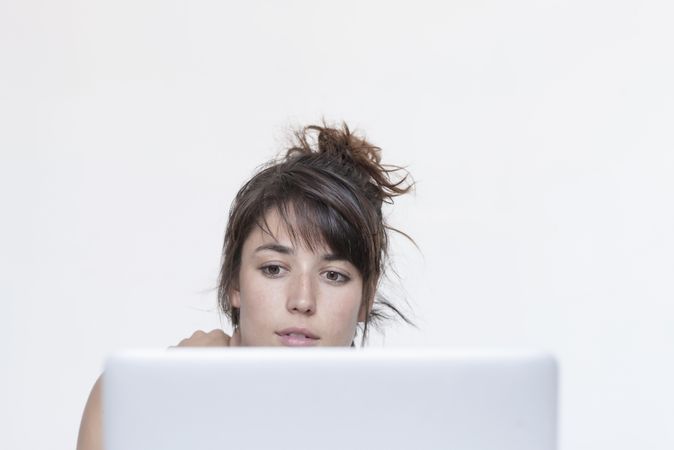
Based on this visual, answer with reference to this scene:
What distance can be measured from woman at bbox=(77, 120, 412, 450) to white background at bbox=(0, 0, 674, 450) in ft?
3.19

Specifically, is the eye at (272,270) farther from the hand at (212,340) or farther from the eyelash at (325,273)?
the hand at (212,340)

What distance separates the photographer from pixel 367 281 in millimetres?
1925

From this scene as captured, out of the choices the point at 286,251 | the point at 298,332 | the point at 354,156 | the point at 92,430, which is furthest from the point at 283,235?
the point at 92,430

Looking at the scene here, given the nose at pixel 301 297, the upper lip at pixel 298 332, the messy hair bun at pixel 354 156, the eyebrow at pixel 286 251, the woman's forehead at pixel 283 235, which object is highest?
the messy hair bun at pixel 354 156

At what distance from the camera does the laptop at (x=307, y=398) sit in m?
0.77

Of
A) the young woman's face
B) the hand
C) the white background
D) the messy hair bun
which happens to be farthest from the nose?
the white background

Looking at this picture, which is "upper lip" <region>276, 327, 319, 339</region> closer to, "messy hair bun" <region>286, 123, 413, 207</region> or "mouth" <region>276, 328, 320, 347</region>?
"mouth" <region>276, 328, 320, 347</region>

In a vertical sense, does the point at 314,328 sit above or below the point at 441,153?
below

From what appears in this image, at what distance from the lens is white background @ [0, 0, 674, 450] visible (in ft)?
10.0

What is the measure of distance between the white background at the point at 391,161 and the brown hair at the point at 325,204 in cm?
89

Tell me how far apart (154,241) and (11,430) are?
666 millimetres

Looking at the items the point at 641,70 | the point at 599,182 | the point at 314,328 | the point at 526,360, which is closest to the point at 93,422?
the point at 314,328

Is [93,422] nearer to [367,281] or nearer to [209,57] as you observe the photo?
[367,281]

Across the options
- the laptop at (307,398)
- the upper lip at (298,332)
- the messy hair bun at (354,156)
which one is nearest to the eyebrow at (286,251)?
Result: the upper lip at (298,332)
